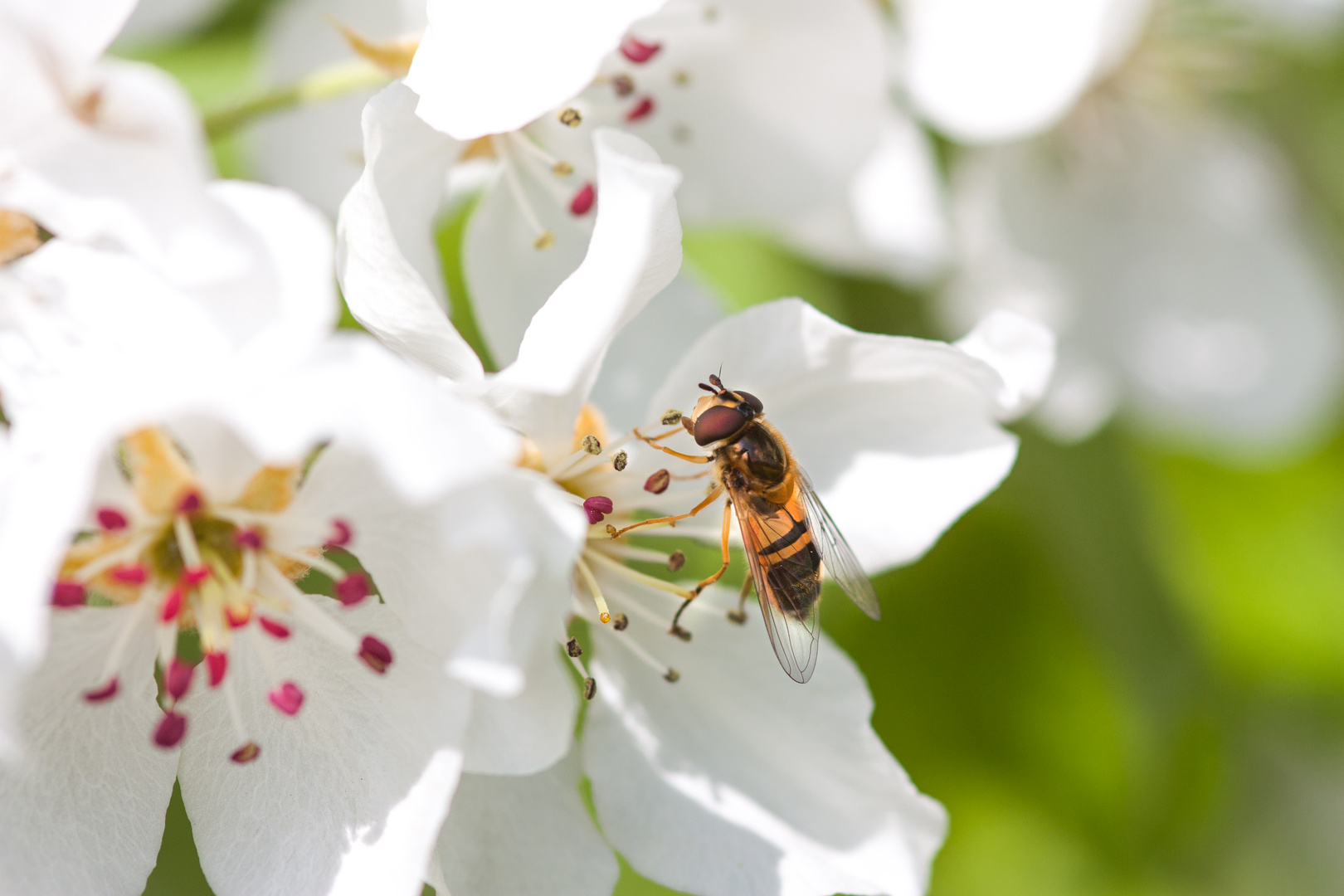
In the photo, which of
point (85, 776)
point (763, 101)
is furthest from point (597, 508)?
point (763, 101)

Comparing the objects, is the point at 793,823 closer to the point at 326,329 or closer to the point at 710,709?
the point at 710,709

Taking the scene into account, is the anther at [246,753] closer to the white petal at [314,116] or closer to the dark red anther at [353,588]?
the dark red anther at [353,588]

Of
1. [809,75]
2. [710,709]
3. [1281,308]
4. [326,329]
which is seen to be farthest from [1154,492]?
[326,329]

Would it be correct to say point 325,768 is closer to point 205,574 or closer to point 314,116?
point 205,574

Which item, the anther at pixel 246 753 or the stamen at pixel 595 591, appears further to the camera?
the stamen at pixel 595 591

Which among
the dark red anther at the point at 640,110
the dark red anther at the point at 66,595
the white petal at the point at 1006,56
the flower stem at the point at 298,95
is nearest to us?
the dark red anther at the point at 66,595

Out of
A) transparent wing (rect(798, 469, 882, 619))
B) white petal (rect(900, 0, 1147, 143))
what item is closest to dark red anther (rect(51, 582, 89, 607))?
transparent wing (rect(798, 469, 882, 619))

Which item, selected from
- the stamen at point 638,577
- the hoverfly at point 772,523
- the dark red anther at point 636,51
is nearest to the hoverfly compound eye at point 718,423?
the hoverfly at point 772,523

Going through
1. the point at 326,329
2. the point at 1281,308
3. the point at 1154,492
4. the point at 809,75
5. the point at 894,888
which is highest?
the point at 326,329
